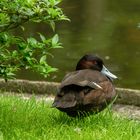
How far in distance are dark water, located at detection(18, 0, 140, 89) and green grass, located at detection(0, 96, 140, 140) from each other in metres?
3.25

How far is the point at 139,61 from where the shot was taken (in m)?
11.2

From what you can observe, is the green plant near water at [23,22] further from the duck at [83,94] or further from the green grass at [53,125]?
the green grass at [53,125]

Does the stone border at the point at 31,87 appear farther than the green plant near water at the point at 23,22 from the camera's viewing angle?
Result: Yes

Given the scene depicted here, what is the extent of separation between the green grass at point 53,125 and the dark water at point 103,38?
3.25 metres

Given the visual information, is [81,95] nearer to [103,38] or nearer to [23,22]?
[23,22]

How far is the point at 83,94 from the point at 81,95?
31mm

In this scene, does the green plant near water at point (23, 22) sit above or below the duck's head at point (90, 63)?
above

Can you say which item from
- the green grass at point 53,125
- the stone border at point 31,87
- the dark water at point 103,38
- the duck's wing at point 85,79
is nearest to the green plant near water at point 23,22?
the duck's wing at point 85,79

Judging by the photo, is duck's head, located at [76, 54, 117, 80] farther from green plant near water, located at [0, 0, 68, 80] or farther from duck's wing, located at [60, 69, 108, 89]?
green plant near water, located at [0, 0, 68, 80]

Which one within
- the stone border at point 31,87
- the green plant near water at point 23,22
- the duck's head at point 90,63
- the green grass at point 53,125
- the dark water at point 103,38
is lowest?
the dark water at point 103,38

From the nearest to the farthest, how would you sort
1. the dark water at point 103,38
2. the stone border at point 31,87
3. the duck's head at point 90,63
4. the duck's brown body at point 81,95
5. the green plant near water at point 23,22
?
the green plant near water at point 23,22 → the duck's brown body at point 81,95 → the duck's head at point 90,63 → the stone border at point 31,87 → the dark water at point 103,38

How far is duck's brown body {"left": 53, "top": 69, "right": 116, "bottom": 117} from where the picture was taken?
19.0 ft

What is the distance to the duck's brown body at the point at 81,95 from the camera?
5805 millimetres

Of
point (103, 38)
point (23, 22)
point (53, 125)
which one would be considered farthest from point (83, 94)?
point (103, 38)
